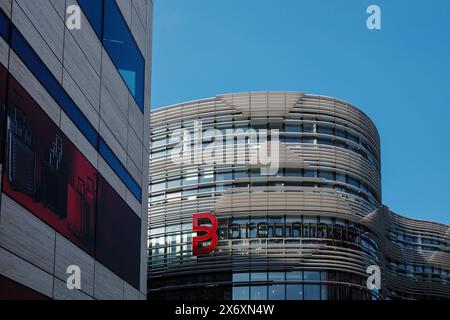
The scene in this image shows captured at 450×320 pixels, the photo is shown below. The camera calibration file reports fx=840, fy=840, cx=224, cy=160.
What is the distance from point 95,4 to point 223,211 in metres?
41.0

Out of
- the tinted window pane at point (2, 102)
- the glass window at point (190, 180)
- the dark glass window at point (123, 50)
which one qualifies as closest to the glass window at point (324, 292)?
the glass window at point (190, 180)

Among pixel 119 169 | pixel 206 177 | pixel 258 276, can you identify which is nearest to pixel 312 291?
pixel 258 276

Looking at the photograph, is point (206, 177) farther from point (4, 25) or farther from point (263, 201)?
point (4, 25)

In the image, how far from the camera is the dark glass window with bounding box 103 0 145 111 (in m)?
29.0

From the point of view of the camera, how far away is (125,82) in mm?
31359

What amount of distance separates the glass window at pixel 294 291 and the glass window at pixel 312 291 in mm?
460

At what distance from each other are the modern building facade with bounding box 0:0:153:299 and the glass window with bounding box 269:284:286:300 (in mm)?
31774

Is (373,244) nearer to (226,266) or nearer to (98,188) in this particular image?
(226,266)

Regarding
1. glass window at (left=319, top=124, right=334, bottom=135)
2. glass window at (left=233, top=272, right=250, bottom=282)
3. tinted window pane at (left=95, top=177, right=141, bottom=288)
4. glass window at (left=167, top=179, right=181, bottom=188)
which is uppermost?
glass window at (left=319, top=124, right=334, bottom=135)

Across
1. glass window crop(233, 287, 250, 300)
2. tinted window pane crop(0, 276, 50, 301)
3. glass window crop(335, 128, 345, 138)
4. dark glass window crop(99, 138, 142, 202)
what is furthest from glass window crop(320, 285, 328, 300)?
tinted window pane crop(0, 276, 50, 301)

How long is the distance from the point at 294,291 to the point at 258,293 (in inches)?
109

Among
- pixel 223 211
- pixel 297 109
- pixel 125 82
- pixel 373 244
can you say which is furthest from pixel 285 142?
pixel 125 82

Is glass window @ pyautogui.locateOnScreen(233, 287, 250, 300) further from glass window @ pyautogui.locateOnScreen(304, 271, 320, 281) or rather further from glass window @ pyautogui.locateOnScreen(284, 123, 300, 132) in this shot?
glass window @ pyautogui.locateOnScreen(284, 123, 300, 132)

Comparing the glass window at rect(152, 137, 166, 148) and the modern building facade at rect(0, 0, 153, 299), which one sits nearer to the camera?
the modern building facade at rect(0, 0, 153, 299)
